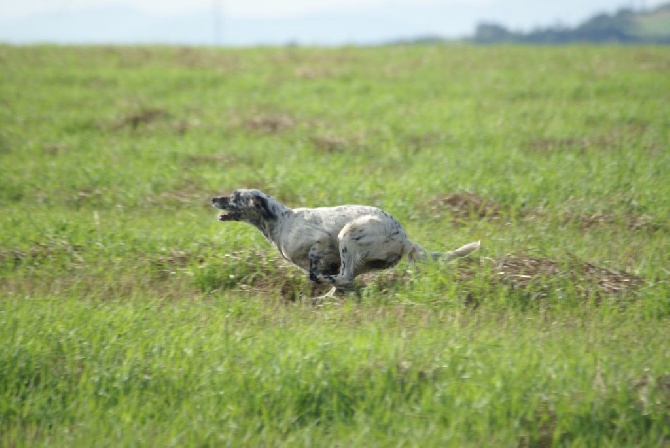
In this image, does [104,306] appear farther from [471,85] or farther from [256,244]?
[471,85]

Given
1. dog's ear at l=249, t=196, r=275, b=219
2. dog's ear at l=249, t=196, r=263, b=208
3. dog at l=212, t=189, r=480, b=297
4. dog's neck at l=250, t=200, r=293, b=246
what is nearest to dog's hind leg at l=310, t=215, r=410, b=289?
dog at l=212, t=189, r=480, b=297

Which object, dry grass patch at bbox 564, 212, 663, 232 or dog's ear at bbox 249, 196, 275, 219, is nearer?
dog's ear at bbox 249, 196, 275, 219

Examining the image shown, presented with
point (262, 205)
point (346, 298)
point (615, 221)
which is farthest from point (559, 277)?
point (262, 205)

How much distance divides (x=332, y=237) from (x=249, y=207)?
2.75 feet

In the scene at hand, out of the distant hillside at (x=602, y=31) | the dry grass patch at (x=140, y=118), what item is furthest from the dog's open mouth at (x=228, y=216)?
the distant hillside at (x=602, y=31)

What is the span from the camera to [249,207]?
24.8 feet

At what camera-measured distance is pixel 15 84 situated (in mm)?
19875

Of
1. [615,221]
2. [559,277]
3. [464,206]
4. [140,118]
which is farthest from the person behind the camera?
[140,118]

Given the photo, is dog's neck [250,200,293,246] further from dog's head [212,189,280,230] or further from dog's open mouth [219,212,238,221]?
dog's open mouth [219,212,238,221]

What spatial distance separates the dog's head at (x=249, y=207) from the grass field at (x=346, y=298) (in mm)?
529

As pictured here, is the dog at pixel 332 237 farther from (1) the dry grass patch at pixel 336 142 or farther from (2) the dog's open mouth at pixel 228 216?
(1) the dry grass patch at pixel 336 142

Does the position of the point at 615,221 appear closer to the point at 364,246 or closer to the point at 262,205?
the point at 364,246

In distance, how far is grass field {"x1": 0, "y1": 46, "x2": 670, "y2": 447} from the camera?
5254 mm

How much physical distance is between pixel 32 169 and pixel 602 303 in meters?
8.62
